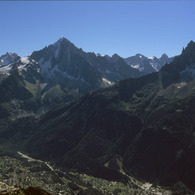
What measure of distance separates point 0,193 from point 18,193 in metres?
4.92

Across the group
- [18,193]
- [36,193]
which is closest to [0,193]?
[18,193]

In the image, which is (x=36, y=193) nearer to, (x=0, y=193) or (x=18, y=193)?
(x=18, y=193)

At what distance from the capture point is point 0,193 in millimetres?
61656

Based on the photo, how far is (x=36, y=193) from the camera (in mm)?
58094

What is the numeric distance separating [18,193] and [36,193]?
5081 millimetres

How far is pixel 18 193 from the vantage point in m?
60.2
